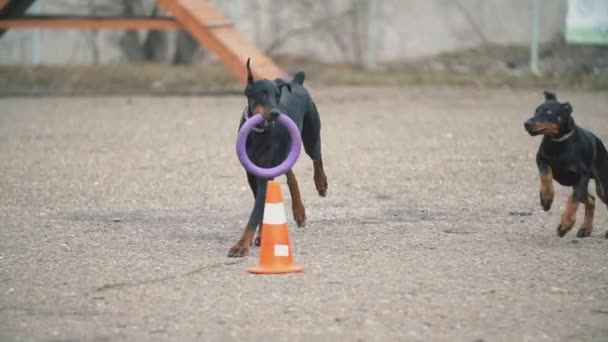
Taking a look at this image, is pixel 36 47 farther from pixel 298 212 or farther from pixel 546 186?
pixel 546 186

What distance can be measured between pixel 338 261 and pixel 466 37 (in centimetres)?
1420

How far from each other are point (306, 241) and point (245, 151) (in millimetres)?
819

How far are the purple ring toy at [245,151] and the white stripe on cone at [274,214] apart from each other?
535mm

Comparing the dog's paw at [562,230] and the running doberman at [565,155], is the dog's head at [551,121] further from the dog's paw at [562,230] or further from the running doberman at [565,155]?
the dog's paw at [562,230]

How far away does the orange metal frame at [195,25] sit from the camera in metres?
16.5

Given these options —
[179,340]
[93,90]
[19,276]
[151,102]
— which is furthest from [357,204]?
[93,90]

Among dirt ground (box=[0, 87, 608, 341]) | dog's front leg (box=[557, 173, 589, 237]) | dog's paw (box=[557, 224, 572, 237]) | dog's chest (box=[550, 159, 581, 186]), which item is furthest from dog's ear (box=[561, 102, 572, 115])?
dirt ground (box=[0, 87, 608, 341])

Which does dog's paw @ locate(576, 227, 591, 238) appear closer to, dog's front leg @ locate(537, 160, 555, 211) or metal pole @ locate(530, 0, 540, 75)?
dog's front leg @ locate(537, 160, 555, 211)

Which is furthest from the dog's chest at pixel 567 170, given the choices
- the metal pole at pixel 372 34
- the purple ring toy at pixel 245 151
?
the metal pole at pixel 372 34

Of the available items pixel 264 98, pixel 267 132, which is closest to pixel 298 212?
pixel 267 132

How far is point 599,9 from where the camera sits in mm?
19938

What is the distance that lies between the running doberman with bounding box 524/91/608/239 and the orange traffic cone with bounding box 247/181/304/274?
1958 mm

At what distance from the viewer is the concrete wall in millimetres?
20766

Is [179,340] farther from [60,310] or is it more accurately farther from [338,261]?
[338,261]
